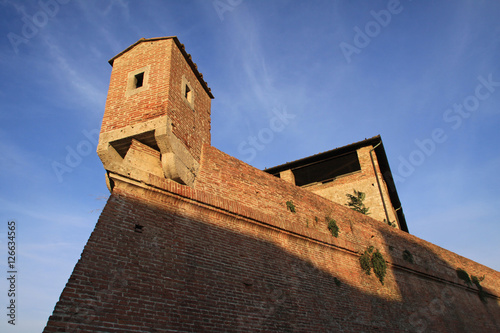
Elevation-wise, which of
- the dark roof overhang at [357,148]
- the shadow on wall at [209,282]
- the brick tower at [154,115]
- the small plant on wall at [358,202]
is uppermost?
the dark roof overhang at [357,148]

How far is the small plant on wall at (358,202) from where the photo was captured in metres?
14.2

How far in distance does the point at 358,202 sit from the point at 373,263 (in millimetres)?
5847

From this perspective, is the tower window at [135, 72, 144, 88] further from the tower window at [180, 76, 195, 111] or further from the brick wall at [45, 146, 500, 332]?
the brick wall at [45, 146, 500, 332]

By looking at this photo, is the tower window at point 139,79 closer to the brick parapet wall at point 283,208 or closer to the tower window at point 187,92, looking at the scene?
the tower window at point 187,92

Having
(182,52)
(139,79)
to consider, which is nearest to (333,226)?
(182,52)

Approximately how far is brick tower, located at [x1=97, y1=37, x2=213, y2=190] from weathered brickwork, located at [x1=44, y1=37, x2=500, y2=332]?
25 millimetres

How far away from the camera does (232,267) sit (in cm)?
587

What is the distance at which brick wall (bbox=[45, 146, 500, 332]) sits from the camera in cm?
443

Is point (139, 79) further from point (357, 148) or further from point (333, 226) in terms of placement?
point (357, 148)

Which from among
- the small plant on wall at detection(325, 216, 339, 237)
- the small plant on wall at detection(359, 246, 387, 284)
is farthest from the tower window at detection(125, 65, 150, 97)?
the small plant on wall at detection(359, 246, 387, 284)

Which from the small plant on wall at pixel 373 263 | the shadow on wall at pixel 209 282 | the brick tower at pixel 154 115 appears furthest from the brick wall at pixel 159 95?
the small plant on wall at pixel 373 263

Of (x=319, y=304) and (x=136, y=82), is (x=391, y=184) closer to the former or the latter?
(x=319, y=304)

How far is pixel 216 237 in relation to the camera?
5.98 metres

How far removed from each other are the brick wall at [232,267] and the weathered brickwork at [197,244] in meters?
0.02
